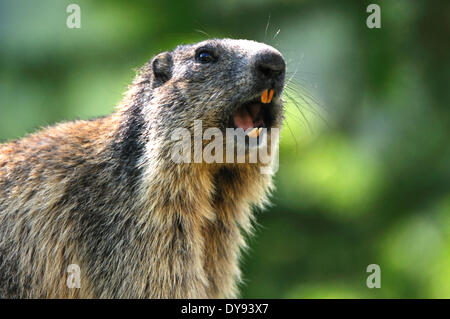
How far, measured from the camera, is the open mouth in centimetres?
571

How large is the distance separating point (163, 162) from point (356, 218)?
575cm

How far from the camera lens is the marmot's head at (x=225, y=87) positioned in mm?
5582

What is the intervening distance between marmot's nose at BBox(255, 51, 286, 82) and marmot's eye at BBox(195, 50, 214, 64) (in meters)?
0.49

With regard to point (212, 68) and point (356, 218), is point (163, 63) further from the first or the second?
point (356, 218)

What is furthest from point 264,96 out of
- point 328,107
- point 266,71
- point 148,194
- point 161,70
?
point 328,107

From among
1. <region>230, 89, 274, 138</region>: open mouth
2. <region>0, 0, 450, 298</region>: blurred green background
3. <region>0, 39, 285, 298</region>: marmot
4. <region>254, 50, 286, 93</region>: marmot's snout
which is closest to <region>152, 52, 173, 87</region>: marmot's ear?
<region>0, 39, 285, 298</region>: marmot

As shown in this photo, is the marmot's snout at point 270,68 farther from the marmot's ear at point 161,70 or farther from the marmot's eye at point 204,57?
the marmot's ear at point 161,70

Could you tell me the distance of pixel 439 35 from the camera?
10.5 m

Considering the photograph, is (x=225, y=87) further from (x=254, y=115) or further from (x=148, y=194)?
(x=148, y=194)

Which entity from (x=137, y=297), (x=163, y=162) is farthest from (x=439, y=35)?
(x=137, y=297)

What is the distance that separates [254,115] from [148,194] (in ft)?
3.86

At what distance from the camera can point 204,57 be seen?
589 cm

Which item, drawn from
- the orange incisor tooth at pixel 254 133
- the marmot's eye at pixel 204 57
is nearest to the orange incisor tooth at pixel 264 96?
the orange incisor tooth at pixel 254 133

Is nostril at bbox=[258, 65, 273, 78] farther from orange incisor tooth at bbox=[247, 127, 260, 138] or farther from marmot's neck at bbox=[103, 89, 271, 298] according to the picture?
marmot's neck at bbox=[103, 89, 271, 298]
